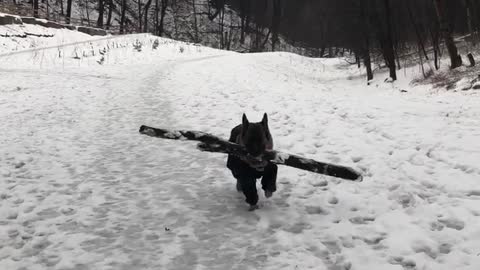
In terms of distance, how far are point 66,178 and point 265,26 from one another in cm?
7053

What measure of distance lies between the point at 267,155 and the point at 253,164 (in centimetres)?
19

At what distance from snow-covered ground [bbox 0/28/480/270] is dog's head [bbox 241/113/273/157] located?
980 mm

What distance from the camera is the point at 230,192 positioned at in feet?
21.4

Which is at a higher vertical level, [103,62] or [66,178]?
[103,62]

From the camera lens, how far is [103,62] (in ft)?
82.0

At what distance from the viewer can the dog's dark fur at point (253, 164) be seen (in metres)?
5.03

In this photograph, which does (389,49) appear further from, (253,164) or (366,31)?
(253,164)

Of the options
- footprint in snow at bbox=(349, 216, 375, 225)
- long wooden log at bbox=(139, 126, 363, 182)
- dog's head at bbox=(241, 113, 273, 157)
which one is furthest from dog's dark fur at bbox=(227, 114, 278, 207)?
footprint in snow at bbox=(349, 216, 375, 225)

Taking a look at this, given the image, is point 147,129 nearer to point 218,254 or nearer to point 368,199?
point 218,254

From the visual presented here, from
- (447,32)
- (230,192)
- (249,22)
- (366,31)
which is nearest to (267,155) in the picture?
(230,192)

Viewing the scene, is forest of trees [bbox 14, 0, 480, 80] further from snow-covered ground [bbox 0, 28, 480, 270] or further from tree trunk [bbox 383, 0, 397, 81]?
snow-covered ground [bbox 0, 28, 480, 270]

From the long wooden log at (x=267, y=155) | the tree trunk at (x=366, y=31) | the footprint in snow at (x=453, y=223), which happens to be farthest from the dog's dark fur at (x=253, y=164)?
the tree trunk at (x=366, y=31)

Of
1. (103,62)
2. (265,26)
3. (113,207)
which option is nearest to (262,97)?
(113,207)

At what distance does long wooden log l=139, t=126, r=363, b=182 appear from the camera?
5.14m
